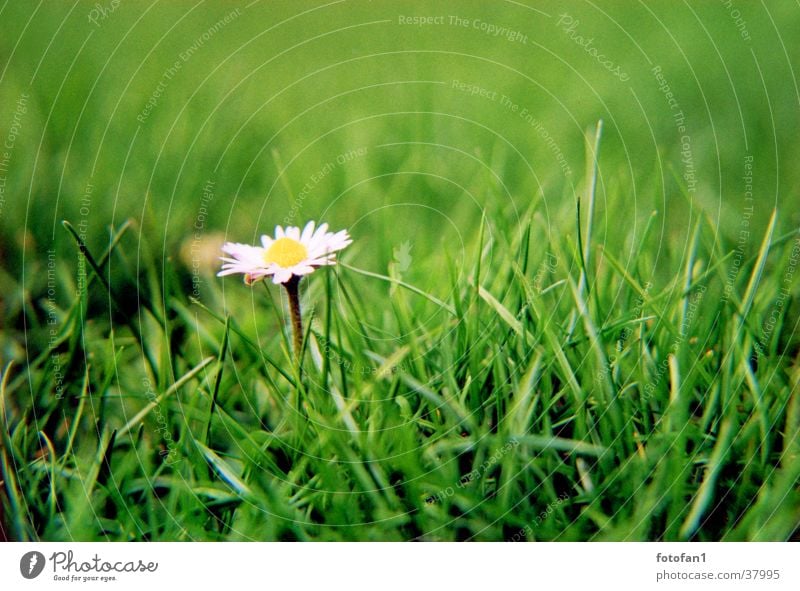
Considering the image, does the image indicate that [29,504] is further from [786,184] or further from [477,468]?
[786,184]

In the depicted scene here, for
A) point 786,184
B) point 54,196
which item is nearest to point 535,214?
point 786,184

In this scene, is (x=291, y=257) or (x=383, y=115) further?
(x=383, y=115)

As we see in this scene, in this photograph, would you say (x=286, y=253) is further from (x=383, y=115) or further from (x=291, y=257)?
(x=383, y=115)

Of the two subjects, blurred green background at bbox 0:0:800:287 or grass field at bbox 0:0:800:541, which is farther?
blurred green background at bbox 0:0:800:287

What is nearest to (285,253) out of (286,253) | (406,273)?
(286,253)

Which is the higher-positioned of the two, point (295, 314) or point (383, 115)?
point (383, 115)
